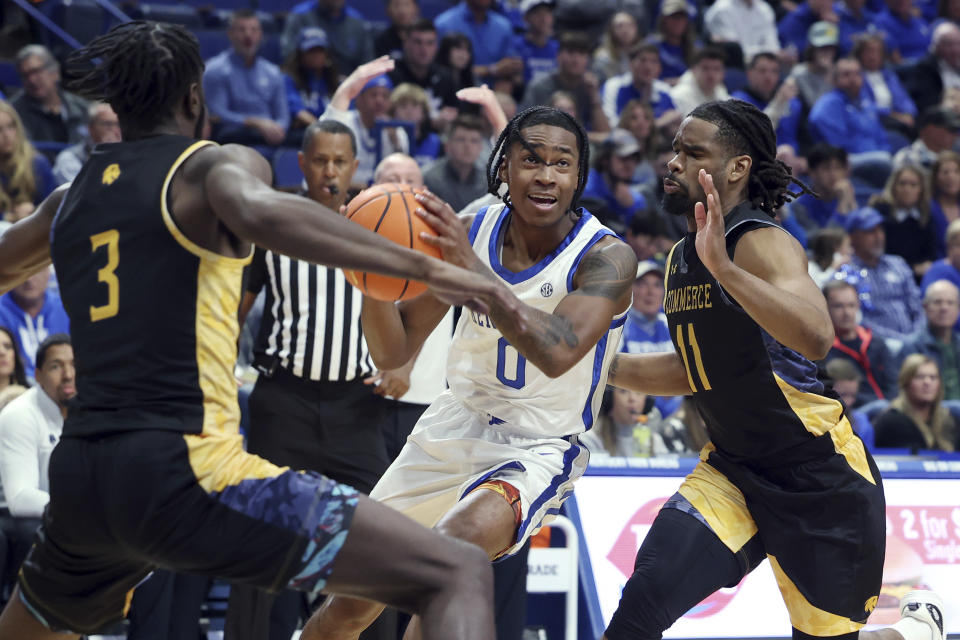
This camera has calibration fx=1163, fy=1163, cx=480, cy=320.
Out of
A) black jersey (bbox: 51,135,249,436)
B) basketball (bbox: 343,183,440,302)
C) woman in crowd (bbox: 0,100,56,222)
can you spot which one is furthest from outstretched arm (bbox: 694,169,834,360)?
woman in crowd (bbox: 0,100,56,222)

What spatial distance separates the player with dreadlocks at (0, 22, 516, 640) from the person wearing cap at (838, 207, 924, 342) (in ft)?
24.6

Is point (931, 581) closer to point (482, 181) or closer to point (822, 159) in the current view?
point (482, 181)

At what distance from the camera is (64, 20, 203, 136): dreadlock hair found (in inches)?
116

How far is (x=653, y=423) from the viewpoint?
707 cm

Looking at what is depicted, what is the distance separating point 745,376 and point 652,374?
499 mm

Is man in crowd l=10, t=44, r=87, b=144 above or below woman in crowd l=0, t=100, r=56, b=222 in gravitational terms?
above

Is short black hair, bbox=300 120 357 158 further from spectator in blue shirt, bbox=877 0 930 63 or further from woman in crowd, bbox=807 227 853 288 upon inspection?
spectator in blue shirt, bbox=877 0 930 63

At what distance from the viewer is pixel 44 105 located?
9188 mm

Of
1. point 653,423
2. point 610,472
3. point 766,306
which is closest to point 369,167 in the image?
point 653,423

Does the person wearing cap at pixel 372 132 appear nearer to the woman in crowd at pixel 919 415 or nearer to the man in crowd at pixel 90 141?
the man in crowd at pixel 90 141

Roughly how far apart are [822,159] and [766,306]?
7.90 meters

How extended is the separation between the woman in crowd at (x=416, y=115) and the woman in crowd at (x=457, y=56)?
0.77m

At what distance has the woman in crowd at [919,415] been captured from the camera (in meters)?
7.50

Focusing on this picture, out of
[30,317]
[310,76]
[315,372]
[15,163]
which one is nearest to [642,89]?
[310,76]
